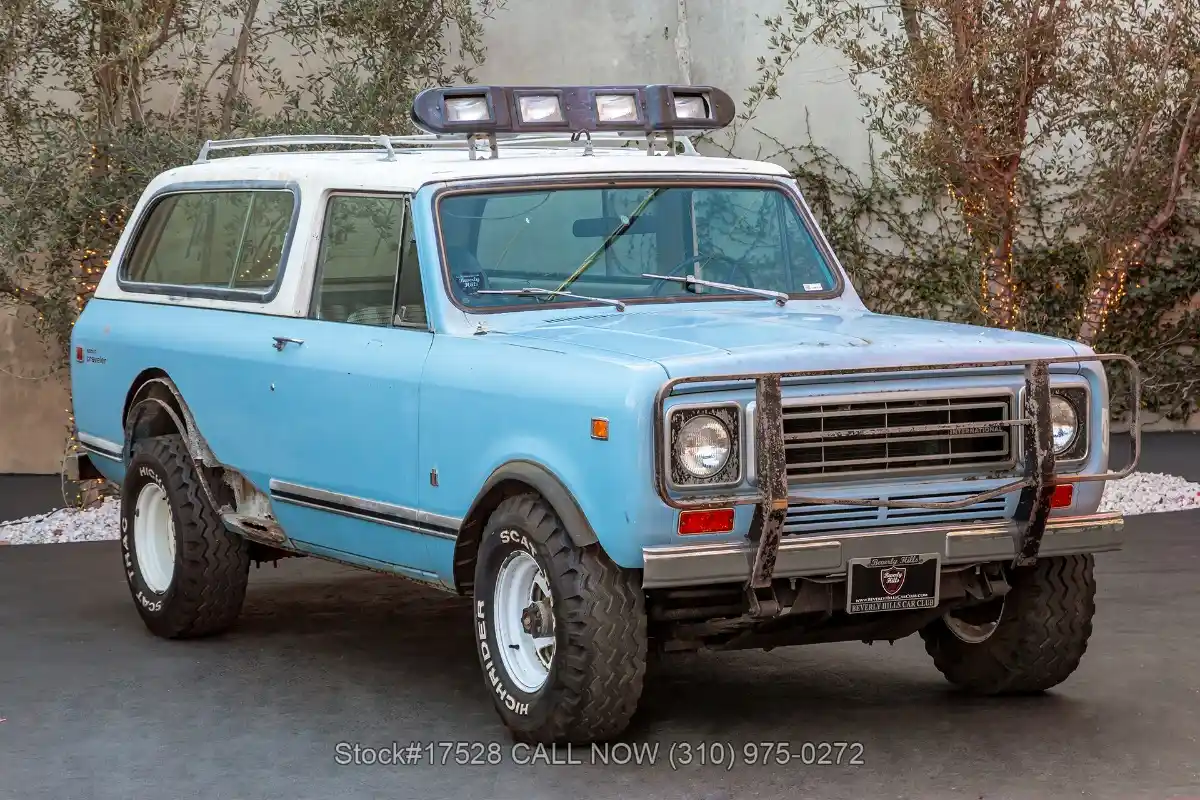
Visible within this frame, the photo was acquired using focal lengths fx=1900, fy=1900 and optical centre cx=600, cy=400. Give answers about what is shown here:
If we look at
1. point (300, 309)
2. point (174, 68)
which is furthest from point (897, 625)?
point (174, 68)

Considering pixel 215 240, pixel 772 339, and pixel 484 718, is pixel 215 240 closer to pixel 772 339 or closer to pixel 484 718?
pixel 484 718

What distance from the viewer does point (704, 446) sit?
5.71 meters

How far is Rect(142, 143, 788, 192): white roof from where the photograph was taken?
7.04m

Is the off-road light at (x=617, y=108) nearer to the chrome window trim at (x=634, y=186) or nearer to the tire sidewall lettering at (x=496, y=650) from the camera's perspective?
the chrome window trim at (x=634, y=186)

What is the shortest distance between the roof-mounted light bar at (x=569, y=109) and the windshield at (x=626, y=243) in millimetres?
310

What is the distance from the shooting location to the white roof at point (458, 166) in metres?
7.04

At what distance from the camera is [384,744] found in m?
6.34

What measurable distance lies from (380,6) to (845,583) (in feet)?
25.1

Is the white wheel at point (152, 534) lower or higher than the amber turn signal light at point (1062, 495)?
lower

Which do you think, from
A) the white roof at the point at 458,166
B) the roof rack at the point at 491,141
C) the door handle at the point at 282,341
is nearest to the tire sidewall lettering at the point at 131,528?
the door handle at the point at 282,341

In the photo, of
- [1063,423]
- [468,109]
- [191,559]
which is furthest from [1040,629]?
[191,559]

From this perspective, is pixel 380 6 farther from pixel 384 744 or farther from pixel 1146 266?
pixel 384 744

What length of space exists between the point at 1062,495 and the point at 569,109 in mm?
2471

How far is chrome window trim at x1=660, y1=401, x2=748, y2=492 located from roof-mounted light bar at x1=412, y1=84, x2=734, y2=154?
186 cm
